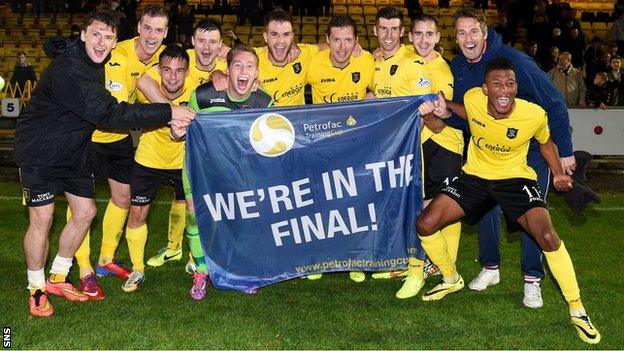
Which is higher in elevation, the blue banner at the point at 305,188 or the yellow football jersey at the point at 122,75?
the yellow football jersey at the point at 122,75

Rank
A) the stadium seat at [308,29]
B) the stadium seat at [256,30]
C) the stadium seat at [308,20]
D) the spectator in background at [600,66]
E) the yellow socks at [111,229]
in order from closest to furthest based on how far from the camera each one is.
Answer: the yellow socks at [111,229], the spectator in background at [600,66], the stadium seat at [256,30], the stadium seat at [308,29], the stadium seat at [308,20]

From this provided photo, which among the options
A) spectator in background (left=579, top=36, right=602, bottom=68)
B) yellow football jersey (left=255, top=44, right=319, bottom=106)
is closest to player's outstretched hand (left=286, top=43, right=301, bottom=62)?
yellow football jersey (left=255, top=44, right=319, bottom=106)

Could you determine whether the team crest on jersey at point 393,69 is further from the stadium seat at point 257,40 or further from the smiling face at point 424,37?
the stadium seat at point 257,40

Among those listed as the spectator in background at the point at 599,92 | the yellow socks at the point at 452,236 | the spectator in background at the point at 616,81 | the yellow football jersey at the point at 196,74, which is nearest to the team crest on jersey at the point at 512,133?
the yellow socks at the point at 452,236

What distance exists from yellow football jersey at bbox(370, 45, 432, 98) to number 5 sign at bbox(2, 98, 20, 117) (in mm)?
10267

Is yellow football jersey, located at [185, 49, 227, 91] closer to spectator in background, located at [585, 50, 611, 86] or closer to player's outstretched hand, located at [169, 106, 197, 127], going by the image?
player's outstretched hand, located at [169, 106, 197, 127]

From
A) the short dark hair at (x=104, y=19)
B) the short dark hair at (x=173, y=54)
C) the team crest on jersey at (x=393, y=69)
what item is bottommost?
the team crest on jersey at (x=393, y=69)

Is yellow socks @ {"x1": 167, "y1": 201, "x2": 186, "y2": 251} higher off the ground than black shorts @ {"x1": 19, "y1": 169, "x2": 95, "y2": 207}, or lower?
lower

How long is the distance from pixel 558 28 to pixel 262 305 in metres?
14.2

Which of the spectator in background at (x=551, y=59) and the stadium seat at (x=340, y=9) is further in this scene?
the stadium seat at (x=340, y=9)

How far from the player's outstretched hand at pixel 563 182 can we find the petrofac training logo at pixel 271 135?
6.65 feet

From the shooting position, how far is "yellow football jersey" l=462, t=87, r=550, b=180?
19.7 feet

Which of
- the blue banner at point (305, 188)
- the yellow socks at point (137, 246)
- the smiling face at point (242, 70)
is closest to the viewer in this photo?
the smiling face at point (242, 70)

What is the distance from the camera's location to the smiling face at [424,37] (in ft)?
22.4
